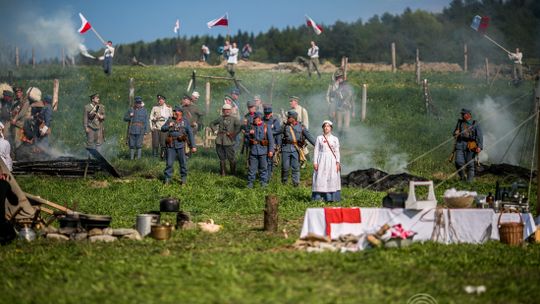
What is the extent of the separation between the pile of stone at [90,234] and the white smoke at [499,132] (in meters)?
10.7

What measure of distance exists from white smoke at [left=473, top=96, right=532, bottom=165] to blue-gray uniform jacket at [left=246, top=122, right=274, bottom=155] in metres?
5.35

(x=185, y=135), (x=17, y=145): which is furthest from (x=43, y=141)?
(x=185, y=135)

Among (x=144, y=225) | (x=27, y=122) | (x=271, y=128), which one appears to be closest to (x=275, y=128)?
(x=271, y=128)

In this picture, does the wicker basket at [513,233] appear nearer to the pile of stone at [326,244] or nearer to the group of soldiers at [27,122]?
the pile of stone at [326,244]

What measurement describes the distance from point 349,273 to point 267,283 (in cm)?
125

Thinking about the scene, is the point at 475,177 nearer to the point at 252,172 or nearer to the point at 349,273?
the point at 252,172

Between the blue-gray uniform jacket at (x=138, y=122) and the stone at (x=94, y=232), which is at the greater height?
the blue-gray uniform jacket at (x=138, y=122)

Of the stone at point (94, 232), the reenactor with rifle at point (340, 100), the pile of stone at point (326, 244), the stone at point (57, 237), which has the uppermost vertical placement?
the reenactor with rifle at point (340, 100)

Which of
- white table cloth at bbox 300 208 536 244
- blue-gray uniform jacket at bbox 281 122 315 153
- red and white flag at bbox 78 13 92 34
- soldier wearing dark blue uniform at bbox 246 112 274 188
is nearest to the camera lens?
white table cloth at bbox 300 208 536 244

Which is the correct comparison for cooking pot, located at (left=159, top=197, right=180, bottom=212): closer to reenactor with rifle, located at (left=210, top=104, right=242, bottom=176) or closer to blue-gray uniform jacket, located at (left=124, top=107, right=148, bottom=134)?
reenactor with rifle, located at (left=210, top=104, right=242, bottom=176)

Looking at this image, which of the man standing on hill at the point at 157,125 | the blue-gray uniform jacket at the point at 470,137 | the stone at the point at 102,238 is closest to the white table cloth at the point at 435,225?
the stone at the point at 102,238

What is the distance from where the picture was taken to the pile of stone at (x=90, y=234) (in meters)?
14.5

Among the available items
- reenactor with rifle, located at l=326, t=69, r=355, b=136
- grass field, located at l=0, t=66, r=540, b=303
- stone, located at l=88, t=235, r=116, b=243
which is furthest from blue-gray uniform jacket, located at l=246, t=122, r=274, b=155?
reenactor with rifle, located at l=326, t=69, r=355, b=136

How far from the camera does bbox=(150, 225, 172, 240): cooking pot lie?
573 inches
